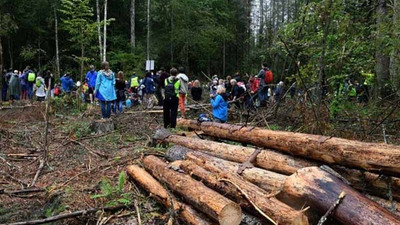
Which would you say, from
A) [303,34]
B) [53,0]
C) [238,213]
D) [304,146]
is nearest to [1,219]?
[238,213]

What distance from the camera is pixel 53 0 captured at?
3181 cm

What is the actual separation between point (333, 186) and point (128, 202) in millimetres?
2913

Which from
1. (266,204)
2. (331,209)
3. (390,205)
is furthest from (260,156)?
(331,209)

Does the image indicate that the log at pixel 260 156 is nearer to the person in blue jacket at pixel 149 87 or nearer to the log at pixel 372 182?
the log at pixel 372 182

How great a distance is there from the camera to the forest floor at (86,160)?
5422 millimetres

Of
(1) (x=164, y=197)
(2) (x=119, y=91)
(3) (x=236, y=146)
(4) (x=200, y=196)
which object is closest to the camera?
(4) (x=200, y=196)

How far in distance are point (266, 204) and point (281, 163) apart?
1658mm

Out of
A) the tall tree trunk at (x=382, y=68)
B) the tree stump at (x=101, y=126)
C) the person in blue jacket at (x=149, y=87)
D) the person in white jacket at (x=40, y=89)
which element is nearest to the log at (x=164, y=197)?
the tree stump at (x=101, y=126)

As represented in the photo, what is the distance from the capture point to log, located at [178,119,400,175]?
4352 millimetres

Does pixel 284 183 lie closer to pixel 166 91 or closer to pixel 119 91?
pixel 166 91

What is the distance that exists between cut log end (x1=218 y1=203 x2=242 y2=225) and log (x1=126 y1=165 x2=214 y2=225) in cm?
38

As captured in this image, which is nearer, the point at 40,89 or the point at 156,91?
the point at 156,91

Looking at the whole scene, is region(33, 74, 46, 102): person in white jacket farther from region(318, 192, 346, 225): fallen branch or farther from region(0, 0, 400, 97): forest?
region(318, 192, 346, 225): fallen branch

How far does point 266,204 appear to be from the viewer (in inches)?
158
